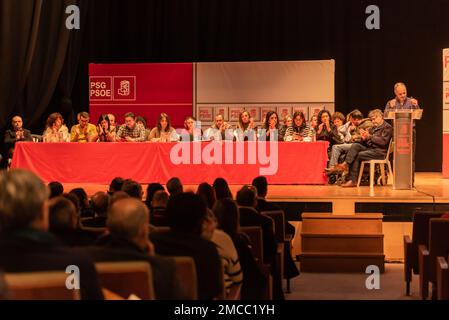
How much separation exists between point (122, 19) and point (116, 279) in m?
11.4

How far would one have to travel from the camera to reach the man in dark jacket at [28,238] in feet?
6.88

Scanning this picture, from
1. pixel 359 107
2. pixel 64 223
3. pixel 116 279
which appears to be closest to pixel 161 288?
pixel 116 279

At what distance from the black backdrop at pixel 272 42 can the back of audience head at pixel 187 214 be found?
9125 millimetres

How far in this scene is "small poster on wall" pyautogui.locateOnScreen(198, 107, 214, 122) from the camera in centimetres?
1227

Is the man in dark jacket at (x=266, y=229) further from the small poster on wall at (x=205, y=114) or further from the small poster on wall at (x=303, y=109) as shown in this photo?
the small poster on wall at (x=205, y=114)

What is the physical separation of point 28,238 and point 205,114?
10.2 m

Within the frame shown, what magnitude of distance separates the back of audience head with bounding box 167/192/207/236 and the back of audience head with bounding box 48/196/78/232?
0.43 metres

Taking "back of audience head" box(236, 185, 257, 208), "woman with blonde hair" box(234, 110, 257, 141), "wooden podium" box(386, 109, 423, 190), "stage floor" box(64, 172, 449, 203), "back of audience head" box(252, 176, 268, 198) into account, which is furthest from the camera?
"woman with blonde hair" box(234, 110, 257, 141)

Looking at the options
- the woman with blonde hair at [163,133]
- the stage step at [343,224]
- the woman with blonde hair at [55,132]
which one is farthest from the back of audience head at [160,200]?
the woman with blonde hair at [55,132]

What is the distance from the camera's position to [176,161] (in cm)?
941

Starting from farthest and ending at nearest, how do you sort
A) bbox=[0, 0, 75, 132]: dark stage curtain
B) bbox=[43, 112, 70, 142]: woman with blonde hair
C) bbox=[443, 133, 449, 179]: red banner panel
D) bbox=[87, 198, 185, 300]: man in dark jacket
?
bbox=[0, 0, 75, 132]: dark stage curtain < bbox=[443, 133, 449, 179]: red banner panel < bbox=[43, 112, 70, 142]: woman with blonde hair < bbox=[87, 198, 185, 300]: man in dark jacket

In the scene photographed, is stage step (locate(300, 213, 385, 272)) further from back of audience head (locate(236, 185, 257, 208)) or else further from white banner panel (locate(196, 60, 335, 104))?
white banner panel (locate(196, 60, 335, 104))

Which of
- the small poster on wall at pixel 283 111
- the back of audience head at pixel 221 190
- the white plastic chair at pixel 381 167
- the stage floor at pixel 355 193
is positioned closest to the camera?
the back of audience head at pixel 221 190

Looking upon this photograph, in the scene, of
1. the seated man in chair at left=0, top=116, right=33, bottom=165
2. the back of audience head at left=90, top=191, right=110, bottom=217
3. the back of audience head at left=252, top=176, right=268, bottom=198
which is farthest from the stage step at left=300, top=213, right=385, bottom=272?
the seated man in chair at left=0, top=116, right=33, bottom=165
